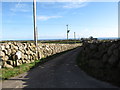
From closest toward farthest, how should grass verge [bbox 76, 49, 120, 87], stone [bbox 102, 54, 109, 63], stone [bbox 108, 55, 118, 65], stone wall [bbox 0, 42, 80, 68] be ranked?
grass verge [bbox 76, 49, 120, 87]
stone [bbox 108, 55, 118, 65]
stone [bbox 102, 54, 109, 63]
stone wall [bbox 0, 42, 80, 68]

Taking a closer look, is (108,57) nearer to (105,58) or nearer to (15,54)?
(105,58)

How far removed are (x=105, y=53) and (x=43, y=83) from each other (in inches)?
183

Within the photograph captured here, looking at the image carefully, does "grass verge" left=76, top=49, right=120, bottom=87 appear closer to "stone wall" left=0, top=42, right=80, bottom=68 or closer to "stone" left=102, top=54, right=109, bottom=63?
"stone" left=102, top=54, right=109, bottom=63

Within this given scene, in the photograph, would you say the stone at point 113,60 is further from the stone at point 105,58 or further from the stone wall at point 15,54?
the stone wall at point 15,54

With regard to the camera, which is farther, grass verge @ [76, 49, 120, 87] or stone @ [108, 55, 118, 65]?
stone @ [108, 55, 118, 65]

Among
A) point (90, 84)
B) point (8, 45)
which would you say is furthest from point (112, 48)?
point (8, 45)

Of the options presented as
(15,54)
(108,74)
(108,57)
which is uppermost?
(108,57)

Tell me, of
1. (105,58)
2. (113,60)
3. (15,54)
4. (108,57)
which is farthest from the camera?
(15,54)

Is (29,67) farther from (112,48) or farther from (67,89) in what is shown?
(112,48)

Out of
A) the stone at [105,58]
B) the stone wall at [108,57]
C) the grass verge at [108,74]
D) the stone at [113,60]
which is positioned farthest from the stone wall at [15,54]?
the stone at [113,60]

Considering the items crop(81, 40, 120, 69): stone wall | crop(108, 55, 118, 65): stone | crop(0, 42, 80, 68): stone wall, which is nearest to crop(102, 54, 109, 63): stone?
crop(81, 40, 120, 69): stone wall

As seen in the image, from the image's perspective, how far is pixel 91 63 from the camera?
9.99 metres

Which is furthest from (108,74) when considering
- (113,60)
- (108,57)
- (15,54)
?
(15,54)

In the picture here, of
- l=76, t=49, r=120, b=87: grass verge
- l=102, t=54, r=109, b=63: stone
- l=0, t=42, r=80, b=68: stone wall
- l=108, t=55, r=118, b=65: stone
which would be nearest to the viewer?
l=76, t=49, r=120, b=87: grass verge
